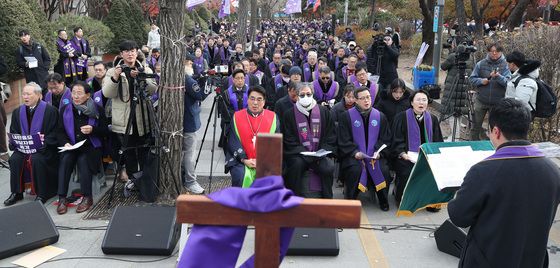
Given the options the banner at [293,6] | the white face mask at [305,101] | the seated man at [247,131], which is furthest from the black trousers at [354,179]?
the banner at [293,6]

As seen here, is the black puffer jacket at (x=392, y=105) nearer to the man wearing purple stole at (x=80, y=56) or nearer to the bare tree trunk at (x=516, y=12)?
the man wearing purple stole at (x=80, y=56)

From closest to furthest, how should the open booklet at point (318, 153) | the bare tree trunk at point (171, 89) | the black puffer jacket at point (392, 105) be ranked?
the bare tree trunk at point (171, 89) → the open booklet at point (318, 153) → the black puffer jacket at point (392, 105)

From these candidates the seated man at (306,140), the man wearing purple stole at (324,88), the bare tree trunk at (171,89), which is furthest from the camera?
the man wearing purple stole at (324,88)

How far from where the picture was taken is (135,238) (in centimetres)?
539

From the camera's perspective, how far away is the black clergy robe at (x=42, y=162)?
689 cm

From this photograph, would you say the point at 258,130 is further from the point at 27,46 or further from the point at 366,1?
the point at 366,1

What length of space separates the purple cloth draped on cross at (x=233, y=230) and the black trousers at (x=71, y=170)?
4904mm

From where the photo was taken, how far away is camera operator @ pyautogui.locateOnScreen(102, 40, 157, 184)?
261 inches

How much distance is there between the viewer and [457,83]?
933 cm

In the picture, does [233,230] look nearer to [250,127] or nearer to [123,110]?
[250,127]

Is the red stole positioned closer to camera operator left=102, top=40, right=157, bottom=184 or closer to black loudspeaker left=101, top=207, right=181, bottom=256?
camera operator left=102, top=40, right=157, bottom=184

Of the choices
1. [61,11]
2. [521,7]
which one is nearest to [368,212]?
[521,7]

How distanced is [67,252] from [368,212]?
3544 millimetres

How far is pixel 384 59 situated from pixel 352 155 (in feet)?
19.8
